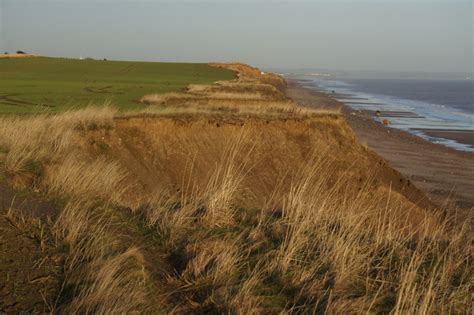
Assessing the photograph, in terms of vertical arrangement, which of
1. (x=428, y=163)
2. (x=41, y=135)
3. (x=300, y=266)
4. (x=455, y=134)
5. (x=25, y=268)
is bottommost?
(x=428, y=163)

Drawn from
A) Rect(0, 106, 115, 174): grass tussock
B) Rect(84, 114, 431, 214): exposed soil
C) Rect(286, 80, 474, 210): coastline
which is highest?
Rect(0, 106, 115, 174): grass tussock

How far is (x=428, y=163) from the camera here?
91.5ft

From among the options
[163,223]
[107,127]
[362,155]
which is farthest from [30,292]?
[362,155]

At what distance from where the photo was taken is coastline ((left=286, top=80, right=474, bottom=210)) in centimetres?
2144

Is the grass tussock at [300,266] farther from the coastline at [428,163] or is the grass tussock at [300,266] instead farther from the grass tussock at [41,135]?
the coastline at [428,163]

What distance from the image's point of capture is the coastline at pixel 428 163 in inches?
844

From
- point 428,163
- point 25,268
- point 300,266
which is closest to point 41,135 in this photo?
point 25,268

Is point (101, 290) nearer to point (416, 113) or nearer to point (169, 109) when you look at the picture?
point (169, 109)

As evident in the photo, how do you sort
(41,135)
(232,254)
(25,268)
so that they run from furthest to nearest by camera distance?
1. (41,135)
2. (232,254)
3. (25,268)

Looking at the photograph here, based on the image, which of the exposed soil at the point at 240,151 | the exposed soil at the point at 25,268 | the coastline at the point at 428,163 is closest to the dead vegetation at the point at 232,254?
the exposed soil at the point at 25,268

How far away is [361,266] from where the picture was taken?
5.90 m

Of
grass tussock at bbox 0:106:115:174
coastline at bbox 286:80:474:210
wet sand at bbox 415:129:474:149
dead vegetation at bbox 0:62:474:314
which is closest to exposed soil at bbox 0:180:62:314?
dead vegetation at bbox 0:62:474:314

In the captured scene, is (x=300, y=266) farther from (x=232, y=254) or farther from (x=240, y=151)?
(x=240, y=151)

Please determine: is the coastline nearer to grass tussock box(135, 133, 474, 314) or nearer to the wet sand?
the wet sand
